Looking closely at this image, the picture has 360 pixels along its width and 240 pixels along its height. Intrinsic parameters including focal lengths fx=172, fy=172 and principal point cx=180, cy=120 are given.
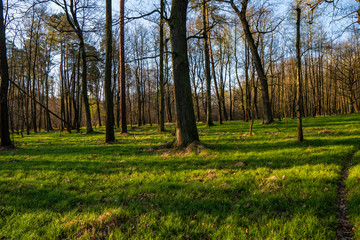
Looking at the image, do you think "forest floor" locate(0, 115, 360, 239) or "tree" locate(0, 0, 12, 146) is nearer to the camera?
"forest floor" locate(0, 115, 360, 239)

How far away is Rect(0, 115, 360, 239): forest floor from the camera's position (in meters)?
2.33

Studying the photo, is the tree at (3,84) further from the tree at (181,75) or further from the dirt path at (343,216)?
the dirt path at (343,216)

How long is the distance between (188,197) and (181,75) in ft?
15.7

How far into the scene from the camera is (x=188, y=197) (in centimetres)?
318

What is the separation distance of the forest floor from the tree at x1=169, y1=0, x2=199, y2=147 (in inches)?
59.8

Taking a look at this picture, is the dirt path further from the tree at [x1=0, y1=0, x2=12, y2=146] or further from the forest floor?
the tree at [x1=0, y1=0, x2=12, y2=146]

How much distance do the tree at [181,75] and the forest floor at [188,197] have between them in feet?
4.99

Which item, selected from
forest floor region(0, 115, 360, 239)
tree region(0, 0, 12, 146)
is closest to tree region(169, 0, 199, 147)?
forest floor region(0, 115, 360, 239)

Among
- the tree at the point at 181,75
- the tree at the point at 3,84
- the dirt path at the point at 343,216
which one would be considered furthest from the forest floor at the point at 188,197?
the tree at the point at 3,84

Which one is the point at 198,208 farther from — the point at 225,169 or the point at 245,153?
the point at 245,153

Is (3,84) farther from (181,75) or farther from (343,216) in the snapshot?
(343,216)

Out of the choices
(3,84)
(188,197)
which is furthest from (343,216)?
(3,84)

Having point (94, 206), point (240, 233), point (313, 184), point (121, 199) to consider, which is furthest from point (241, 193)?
point (94, 206)

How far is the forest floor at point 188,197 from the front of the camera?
91.7 inches
